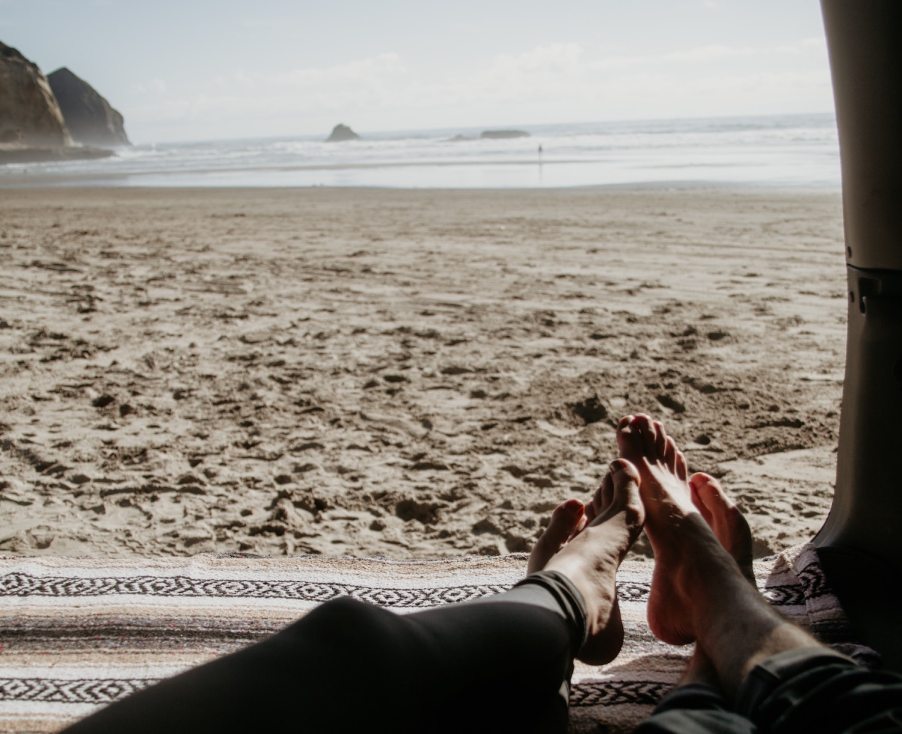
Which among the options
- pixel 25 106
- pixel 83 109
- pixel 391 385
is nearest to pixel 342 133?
pixel 83 109

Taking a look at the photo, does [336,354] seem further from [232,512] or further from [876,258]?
[876,258]

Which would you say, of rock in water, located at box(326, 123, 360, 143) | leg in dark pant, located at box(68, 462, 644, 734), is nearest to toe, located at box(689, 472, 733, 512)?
leg in dark pant, located at box(68, 462, 644, 734)

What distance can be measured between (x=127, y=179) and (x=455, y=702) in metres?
25.3

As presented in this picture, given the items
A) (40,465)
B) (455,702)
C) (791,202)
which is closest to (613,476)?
(455,702)

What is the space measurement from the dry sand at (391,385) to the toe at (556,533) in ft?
1.17

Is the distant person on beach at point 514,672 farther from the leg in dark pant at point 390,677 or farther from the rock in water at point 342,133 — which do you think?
the rock in water at point 342,133

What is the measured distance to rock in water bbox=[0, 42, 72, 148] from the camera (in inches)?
2100

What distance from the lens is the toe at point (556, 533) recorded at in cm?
215

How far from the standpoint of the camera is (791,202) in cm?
1167

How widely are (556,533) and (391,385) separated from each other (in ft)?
6.57

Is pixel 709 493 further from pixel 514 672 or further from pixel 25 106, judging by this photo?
pixel 25 106

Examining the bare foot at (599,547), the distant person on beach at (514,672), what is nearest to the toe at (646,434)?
the bare foot at (599,547)

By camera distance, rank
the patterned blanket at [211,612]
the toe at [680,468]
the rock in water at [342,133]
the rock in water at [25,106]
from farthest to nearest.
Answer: the rock in water at [342,133]
the rock in water at [25,106]
the toe at [680,468]
the patterned blanket at [211,612]

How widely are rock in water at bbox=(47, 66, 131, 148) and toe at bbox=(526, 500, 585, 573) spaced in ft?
342
